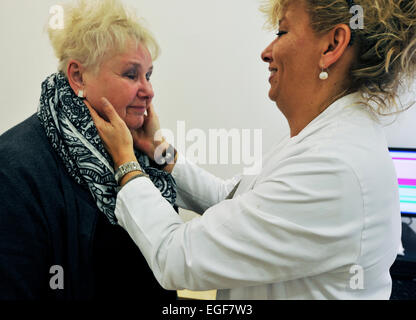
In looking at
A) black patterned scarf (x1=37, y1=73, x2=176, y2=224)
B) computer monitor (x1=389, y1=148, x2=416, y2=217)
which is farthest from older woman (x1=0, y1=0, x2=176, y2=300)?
computer monitor (x1=389, y1=148, x2=416, y2=217)

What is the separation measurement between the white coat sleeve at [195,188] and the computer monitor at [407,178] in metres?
0.83

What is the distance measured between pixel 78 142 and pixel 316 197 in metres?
0.56

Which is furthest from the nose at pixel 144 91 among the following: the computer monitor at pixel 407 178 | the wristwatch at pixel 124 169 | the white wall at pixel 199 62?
the computer monitor at pixel 407 178

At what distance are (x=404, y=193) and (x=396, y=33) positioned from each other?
101 centimetres

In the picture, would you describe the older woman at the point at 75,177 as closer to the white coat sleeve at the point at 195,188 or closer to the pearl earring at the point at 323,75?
the white coat sleeve at the point at 195,188

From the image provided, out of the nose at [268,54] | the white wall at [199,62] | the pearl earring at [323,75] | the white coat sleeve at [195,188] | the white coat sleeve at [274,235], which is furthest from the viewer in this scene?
the white wall at [199,62]

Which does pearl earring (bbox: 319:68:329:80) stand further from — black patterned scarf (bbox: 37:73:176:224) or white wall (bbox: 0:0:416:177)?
white wall (bbox: 0:0:416:177)

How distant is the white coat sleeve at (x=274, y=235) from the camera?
604 millimetres

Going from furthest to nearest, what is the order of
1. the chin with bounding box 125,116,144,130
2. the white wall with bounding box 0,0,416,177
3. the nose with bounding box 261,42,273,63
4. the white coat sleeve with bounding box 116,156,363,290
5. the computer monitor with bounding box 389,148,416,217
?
1. the white wall with bounding box 0,0,416,177
2. the computer monitor with bounding box 389,148,416,217
3. the chin with bounding box 125,116,144,130
4. the nose with bounding box 261,42,273,63
5. the white coat sleeve with bounding box 116,156,363,290

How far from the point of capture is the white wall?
1541mm

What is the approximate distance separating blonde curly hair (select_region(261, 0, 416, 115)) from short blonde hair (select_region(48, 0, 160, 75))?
0.46 metres

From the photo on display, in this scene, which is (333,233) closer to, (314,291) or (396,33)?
(314,291)
